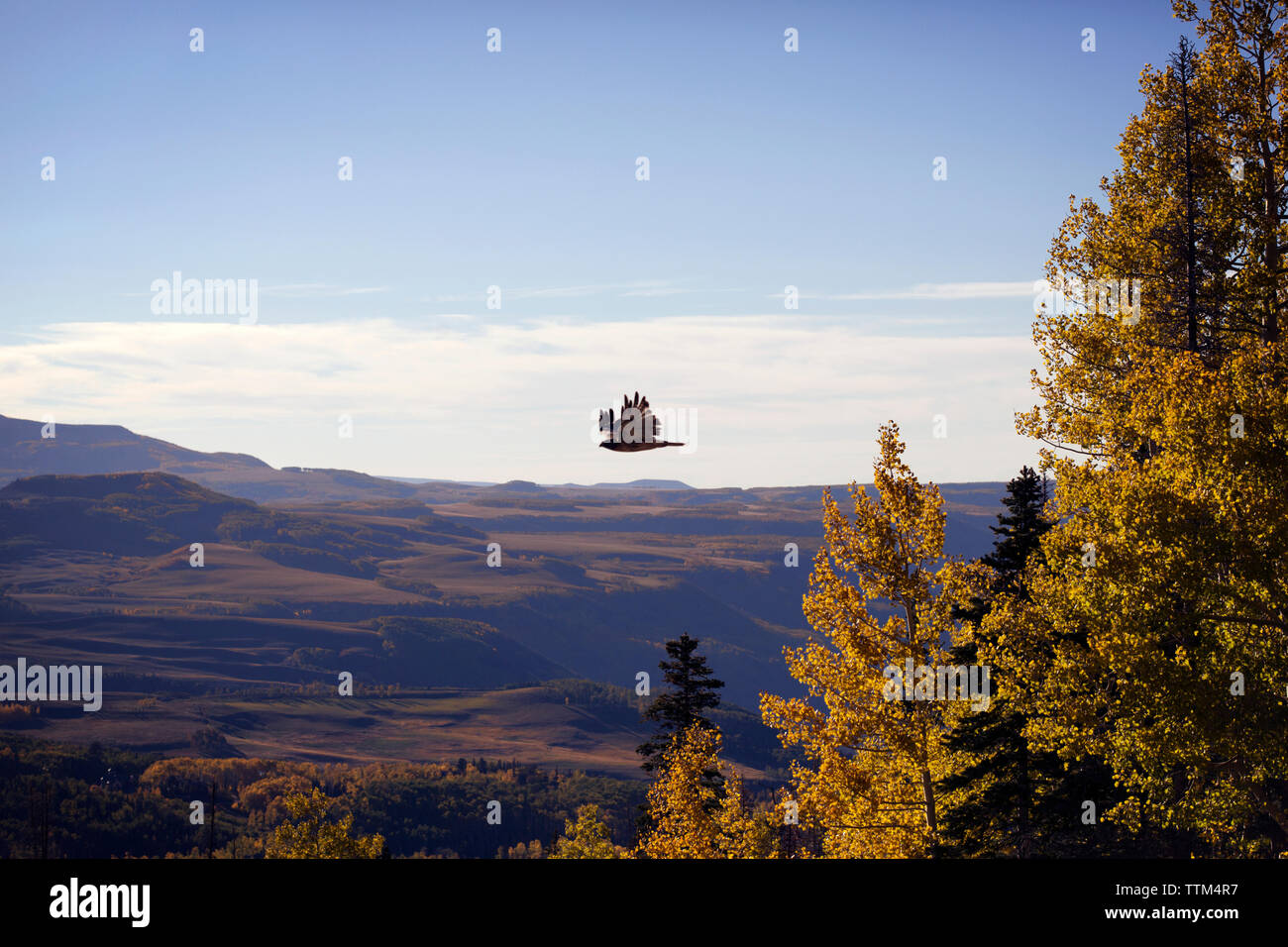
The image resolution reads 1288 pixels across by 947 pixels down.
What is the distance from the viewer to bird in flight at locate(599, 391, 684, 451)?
29.5 ft

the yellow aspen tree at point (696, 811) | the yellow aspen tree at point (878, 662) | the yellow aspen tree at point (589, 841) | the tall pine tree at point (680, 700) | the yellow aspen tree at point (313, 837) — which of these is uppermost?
the yellow aspen tree at point (878, 662)

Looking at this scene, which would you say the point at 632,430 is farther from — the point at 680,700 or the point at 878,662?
the point at 680,700

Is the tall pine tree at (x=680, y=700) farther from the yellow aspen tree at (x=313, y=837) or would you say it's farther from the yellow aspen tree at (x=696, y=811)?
the yellow aspen tree at (x=313, y=837)

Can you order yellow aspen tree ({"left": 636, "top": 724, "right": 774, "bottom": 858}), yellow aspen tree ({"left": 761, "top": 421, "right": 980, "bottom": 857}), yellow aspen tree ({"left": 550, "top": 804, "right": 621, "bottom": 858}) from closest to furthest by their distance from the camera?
yellow aspen tree ({"left": 761, "top": 421, "right": 980, "bottom": 857})
yellow aspen tree ({"left": 636, "top": 724, "right": 774, "bottom": 858})
yellow aspen tree ({"left": 550, "top": 804, "right": 621, "bottom": 858})

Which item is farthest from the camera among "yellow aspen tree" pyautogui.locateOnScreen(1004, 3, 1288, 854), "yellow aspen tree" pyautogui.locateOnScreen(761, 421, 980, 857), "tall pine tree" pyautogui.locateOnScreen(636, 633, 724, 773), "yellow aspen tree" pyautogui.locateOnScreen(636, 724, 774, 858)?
"tall pine tree" pyautogui.locateOnScreen(636, 633, 724, 773)

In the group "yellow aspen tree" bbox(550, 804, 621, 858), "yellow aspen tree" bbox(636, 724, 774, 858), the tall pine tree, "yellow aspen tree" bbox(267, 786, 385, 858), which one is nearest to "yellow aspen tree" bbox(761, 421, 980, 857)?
"yellow aspen tree" bbox(636, 724, 774, 858)

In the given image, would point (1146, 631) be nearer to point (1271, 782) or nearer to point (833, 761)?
point (1271, 782)

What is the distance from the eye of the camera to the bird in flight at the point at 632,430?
8.99 m

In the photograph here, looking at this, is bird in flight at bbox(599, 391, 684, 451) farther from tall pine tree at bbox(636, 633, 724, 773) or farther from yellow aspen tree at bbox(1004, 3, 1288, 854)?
tall pine tree at bbox(636, 633, 724, 773)

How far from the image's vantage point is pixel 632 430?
30.2ft

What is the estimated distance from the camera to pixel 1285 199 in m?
24.7

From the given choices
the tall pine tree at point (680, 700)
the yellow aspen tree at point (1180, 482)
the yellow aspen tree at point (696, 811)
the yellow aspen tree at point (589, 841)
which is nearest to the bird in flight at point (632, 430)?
the yellow aspen tree at point (1180, 482)

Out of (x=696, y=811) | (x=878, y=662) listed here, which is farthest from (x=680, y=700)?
(x=878, y=662)
